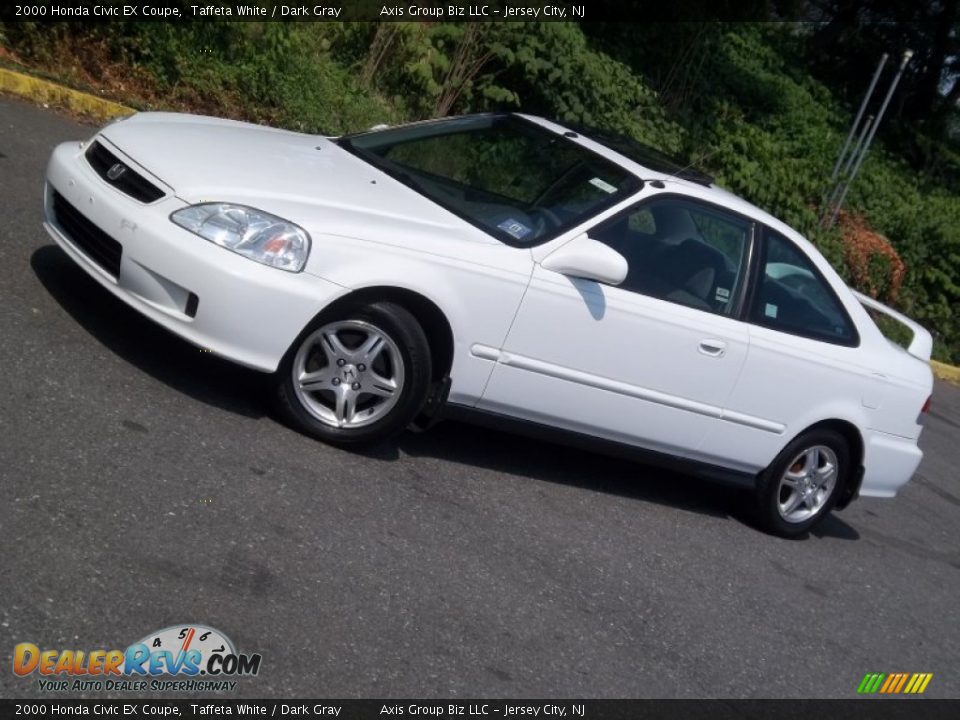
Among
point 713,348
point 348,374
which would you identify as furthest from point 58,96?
point 713,348

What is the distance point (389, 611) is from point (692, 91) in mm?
15338

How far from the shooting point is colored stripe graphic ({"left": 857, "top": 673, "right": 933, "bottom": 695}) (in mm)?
5457

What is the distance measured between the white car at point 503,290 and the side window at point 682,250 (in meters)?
0.01

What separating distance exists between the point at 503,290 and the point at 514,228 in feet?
1.26

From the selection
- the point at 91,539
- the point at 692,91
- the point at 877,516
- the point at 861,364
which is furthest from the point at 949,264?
the point at 91,539

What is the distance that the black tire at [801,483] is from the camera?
676cm

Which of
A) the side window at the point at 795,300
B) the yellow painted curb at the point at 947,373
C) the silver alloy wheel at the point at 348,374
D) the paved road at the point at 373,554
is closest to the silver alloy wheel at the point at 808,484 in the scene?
the paved road at the point at 373,554

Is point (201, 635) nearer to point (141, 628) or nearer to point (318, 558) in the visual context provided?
point (141, 628)

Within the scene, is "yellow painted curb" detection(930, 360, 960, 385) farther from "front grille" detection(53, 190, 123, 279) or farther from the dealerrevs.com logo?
the dealerrevs.com logo

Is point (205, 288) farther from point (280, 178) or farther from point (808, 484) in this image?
point (808, 484)

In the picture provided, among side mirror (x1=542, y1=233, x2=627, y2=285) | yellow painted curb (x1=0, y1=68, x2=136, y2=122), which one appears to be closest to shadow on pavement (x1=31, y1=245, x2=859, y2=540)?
side mirror (x1=542, y1=233, x2=627, y2=285)

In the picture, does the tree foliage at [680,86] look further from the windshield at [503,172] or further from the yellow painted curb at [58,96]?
the windshield at [503,172]

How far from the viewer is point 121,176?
5.42m

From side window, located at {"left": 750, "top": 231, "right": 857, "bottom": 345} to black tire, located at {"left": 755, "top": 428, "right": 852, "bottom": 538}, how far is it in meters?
0.57
